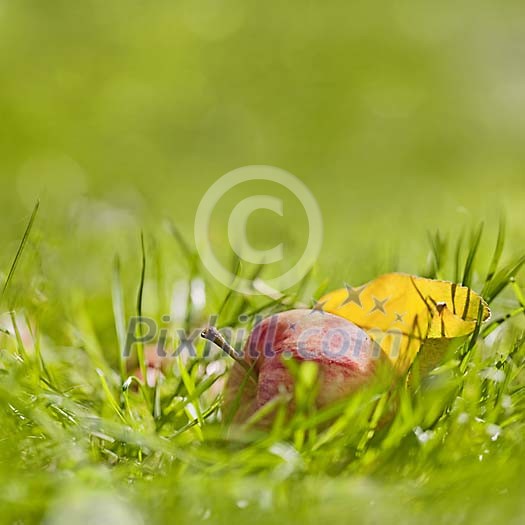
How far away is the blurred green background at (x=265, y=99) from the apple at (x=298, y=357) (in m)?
1.76

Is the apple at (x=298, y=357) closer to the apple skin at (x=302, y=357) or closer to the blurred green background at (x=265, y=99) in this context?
the apple skin at (x=302, y=357)

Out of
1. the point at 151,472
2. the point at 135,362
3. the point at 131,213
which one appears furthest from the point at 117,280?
the point at 131,213

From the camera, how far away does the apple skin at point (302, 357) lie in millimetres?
755

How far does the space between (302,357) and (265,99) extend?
10.6 feet

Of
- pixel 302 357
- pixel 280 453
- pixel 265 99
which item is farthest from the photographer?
pixel 265 99

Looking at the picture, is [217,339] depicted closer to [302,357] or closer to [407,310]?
[302,357]

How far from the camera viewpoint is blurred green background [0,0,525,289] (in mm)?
3275

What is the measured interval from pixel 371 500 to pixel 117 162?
294cm

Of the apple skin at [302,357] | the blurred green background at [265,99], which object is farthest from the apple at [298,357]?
the blurred green background at [265,99]

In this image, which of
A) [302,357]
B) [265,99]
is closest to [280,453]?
[302,357]

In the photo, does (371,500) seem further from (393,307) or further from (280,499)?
(393,307)

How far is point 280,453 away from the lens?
661mm

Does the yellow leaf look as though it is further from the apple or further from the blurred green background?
the blurred green background

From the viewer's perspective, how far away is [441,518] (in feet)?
1.97
